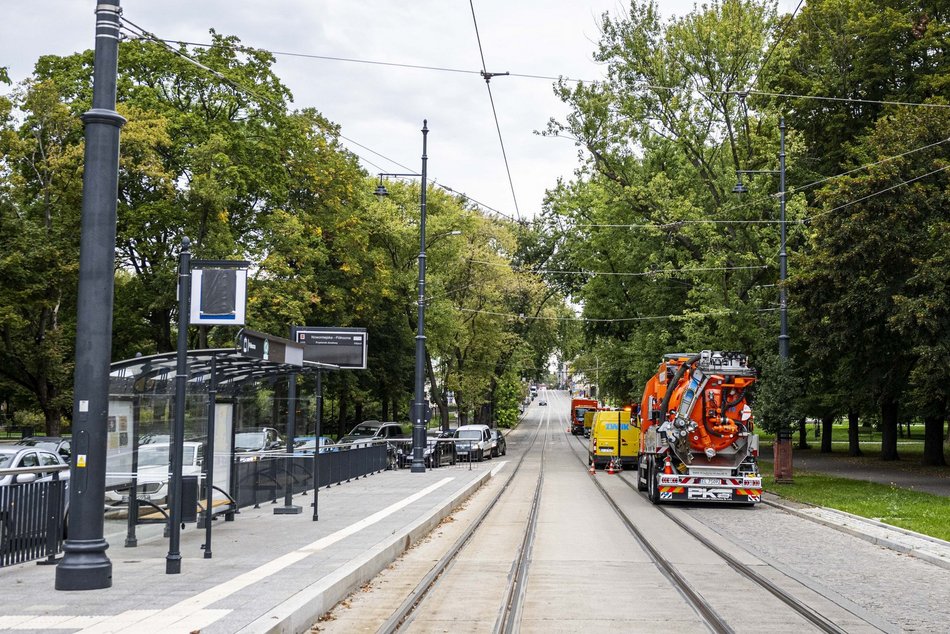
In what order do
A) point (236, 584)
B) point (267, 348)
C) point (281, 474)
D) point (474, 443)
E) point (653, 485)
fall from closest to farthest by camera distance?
point (236, 584), point (267, 348), point (281, 474), point (653, 485), point (474, 443)

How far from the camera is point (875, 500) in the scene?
21344 mm

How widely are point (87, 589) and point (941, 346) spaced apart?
21.1m

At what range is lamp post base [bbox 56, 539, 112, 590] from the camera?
900 cm

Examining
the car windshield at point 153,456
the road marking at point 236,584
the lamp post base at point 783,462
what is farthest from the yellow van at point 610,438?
the car windshield at point 153,456

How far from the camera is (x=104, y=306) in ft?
31.5

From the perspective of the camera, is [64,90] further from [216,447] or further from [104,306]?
[104,306]

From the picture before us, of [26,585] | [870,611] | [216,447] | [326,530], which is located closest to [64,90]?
[216,447]

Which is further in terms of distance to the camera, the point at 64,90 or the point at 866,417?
the point at 866,417

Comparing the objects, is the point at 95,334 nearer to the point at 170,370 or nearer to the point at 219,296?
the point at 219,296

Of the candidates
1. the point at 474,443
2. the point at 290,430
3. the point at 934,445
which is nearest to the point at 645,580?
the point at 290,430

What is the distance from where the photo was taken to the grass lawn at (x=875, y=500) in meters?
16.8

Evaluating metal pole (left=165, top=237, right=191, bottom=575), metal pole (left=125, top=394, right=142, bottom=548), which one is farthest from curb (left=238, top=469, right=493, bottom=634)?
metal pole (left=125, top=394, right=142, bottom=548)

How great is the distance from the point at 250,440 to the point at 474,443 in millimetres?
26603

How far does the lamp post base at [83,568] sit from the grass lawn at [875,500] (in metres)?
12.1
